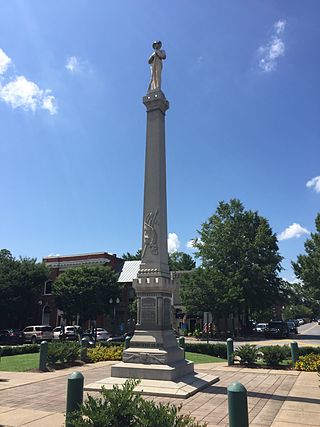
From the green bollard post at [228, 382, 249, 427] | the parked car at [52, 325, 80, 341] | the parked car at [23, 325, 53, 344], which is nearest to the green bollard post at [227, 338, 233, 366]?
the green bollard post at [228, 382, 249, 427]

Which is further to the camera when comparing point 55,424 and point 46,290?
point 46,290

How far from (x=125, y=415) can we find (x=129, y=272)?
157 feet

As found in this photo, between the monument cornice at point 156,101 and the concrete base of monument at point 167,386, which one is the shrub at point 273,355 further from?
the monument cornice at point 156,101

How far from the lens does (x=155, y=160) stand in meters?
13.1

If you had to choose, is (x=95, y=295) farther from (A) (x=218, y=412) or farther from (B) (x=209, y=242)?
(A) (x=218, y=412)

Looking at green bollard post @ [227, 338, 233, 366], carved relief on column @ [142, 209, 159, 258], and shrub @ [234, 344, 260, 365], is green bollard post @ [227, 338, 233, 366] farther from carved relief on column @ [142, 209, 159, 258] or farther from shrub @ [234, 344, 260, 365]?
carved relief on column @ [142, 209, 159, 258]

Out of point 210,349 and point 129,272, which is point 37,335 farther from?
point 210,349

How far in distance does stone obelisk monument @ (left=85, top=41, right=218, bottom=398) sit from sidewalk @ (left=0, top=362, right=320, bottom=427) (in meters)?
0.87

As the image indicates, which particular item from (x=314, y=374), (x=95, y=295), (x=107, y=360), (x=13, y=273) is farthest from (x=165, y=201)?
(x=13, y=273)

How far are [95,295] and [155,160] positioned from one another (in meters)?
33.6

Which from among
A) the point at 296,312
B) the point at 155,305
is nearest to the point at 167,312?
the point at 155,305

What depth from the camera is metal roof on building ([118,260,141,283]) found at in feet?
166

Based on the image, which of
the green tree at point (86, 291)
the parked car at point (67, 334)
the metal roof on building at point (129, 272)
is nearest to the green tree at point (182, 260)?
the metal roof on building at point (129, 272)

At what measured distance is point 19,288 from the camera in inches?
1784
